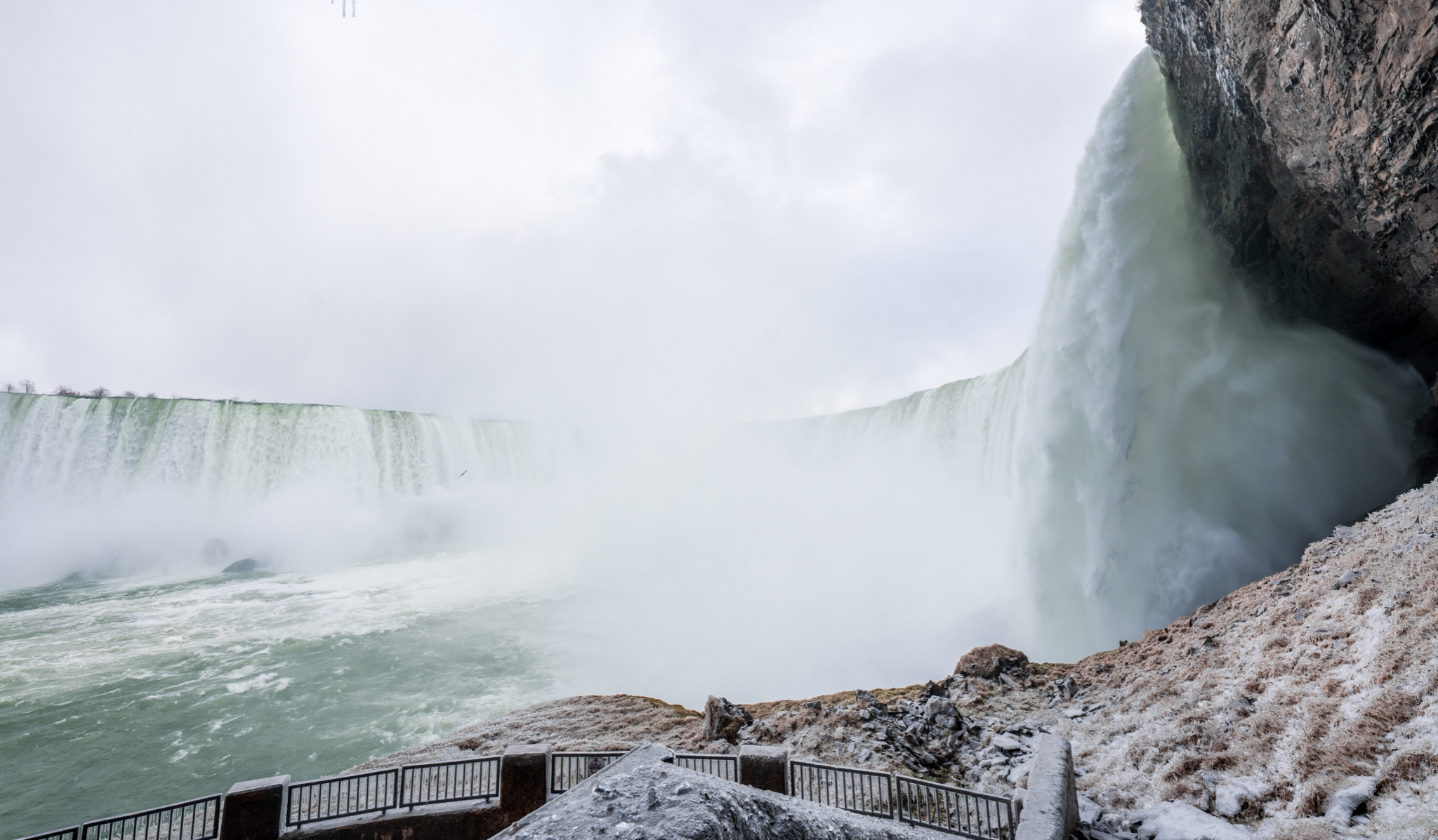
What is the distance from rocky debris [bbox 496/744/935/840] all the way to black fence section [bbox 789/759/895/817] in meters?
4.02

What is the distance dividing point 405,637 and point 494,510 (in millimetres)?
21906

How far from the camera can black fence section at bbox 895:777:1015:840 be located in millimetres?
→ 4926

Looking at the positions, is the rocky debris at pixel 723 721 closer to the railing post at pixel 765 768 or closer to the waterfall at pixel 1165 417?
the railing post at pixel 765 768

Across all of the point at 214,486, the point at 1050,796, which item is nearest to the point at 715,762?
the point at 1050,796

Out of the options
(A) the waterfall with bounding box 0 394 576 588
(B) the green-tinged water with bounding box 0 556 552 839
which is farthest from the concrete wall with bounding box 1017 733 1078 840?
(A) the waterfall with bounding box 0 394 576 588

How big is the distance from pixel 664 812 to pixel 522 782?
5453mm

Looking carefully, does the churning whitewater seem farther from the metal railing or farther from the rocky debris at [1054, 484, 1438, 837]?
the metal railing

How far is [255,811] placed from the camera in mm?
5453

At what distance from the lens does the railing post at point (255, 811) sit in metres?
Result: 5.39

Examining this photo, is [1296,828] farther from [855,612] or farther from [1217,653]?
[855,612]

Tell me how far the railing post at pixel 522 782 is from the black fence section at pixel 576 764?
0.08 m

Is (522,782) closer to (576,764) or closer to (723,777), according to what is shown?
(576,764)

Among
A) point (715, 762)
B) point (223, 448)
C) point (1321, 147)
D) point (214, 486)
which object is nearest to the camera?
point (715, 762)

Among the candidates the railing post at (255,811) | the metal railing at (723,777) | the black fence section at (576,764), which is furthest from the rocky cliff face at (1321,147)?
the railing post at (255,811)
